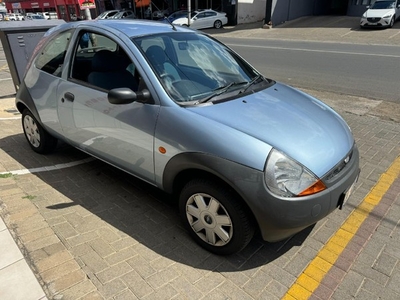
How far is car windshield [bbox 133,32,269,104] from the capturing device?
266cm

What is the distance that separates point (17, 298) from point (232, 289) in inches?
57.2

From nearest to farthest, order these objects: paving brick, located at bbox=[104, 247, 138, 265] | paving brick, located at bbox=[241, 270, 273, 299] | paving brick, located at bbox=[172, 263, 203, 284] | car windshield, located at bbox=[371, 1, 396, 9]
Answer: paving brick, located at bbox=[241, 270, 273, 299], paving brick, located at bbox=[172, 263, 203, 284], paving brick, located at bbox=[104, 247, 138, 265], car windshield, located at bbox=[371, 1, 396, 9]

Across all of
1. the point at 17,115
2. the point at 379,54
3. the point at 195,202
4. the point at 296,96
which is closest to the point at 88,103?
the point at 195,202

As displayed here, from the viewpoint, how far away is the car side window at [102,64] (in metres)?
2.89

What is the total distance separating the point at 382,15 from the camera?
62.0 feet

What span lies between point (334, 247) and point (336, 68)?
845cm

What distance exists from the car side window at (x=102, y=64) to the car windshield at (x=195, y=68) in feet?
0.82

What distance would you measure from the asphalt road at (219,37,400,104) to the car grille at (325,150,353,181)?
499 cm

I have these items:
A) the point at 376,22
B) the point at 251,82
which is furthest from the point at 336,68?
the point at 376,22

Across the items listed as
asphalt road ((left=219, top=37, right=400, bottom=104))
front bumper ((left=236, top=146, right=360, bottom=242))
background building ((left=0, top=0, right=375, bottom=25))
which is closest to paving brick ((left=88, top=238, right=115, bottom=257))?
front bumper ((left=236, top=146, right=360, bottom=242))

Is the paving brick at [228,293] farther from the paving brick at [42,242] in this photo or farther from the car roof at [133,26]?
the car roof at [133,26]

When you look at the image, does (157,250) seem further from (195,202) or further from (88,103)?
(88,103)

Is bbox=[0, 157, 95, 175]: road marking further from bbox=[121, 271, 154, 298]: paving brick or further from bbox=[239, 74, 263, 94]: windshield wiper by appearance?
bbox=[239, 74, 263, 94]: windshield wiper

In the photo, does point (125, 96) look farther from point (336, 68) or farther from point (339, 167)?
point (336, 68)
